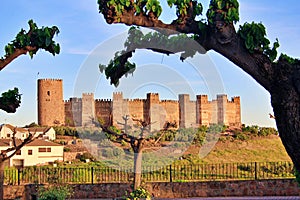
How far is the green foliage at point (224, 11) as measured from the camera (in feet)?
24.2

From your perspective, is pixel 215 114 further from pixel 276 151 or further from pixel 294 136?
pixel 294 136

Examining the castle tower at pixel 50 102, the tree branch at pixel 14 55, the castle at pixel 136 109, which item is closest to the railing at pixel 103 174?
the tree branch at pixel 14 55

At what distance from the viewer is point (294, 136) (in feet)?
22.8

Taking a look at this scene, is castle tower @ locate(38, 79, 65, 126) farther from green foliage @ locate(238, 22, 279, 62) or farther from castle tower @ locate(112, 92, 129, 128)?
green foliage @ locate(238, 22, 279, 62)

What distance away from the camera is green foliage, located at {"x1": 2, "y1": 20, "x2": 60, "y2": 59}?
9.20 meters

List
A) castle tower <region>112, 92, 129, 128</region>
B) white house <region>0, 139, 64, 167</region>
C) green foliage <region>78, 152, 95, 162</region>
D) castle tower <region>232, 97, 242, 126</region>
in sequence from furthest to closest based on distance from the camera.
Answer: castle tower <region>232, 97, 242, 126</region> < castle tower <region>112, 92, 129, 128</region> < white house <region>0, 139, 64, 167</region> < green foliage <region>78, 152, 95, 162</region>

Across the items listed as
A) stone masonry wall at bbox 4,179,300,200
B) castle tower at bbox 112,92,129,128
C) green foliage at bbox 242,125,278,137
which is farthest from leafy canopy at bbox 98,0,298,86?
castle tower at bbox 112,92,129,128

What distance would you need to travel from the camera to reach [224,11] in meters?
7.45

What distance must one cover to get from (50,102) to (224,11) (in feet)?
206

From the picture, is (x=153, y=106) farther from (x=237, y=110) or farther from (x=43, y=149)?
(x=43, y=149)

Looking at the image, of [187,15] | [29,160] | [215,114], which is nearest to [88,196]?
[187,15]

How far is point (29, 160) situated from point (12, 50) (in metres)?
32.2

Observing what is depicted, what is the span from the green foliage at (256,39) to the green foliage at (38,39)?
322 centimetres

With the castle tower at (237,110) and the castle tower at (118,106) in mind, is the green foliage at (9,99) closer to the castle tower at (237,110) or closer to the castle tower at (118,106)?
the castle tower at (118,106)
